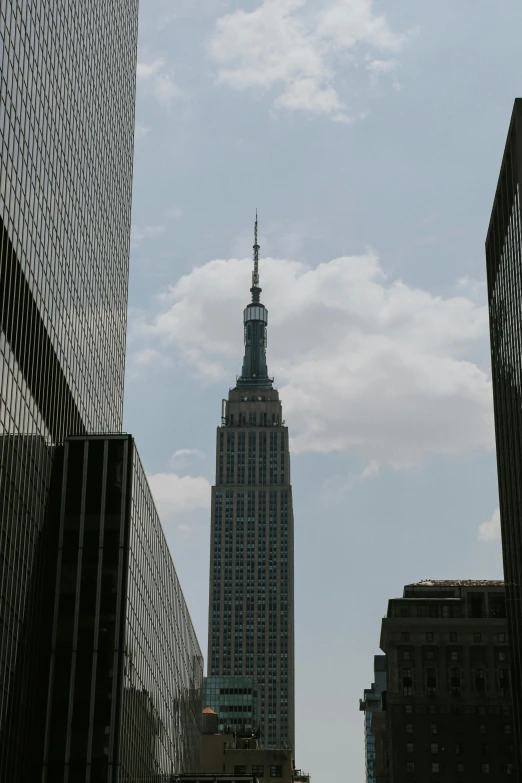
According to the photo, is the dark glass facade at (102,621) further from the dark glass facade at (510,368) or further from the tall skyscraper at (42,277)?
the dark glass facade at (510,368)

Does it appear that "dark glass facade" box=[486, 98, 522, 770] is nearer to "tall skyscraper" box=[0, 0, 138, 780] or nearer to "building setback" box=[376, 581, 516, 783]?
"tall skyscraper" box=[0, 0, 138, 780]

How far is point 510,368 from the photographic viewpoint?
12431 centimetres

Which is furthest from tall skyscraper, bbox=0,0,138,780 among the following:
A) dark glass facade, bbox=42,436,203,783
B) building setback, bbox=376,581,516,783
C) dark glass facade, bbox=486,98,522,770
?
building setback, bbox=376,581,516,783

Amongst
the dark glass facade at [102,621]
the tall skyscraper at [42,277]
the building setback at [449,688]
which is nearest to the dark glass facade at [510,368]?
the tall skyscraper at [42,277]

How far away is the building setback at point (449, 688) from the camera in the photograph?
16425 centimetres

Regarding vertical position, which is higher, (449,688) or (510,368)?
(510,368)

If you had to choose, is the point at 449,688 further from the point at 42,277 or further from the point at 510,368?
the point at 42,277

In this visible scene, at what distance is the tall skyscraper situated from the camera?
242ft

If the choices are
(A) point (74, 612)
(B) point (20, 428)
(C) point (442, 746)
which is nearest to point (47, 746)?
(A) point (74, 612)

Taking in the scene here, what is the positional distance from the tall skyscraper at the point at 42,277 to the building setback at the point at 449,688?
79.7 metres

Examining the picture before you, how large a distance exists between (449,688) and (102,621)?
98.9 meters

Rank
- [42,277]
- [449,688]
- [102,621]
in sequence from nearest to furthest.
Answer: [42,277] → [102,621] → [449,688]

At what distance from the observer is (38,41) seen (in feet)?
266

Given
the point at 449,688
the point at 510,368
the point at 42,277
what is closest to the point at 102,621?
the point at 42,277
